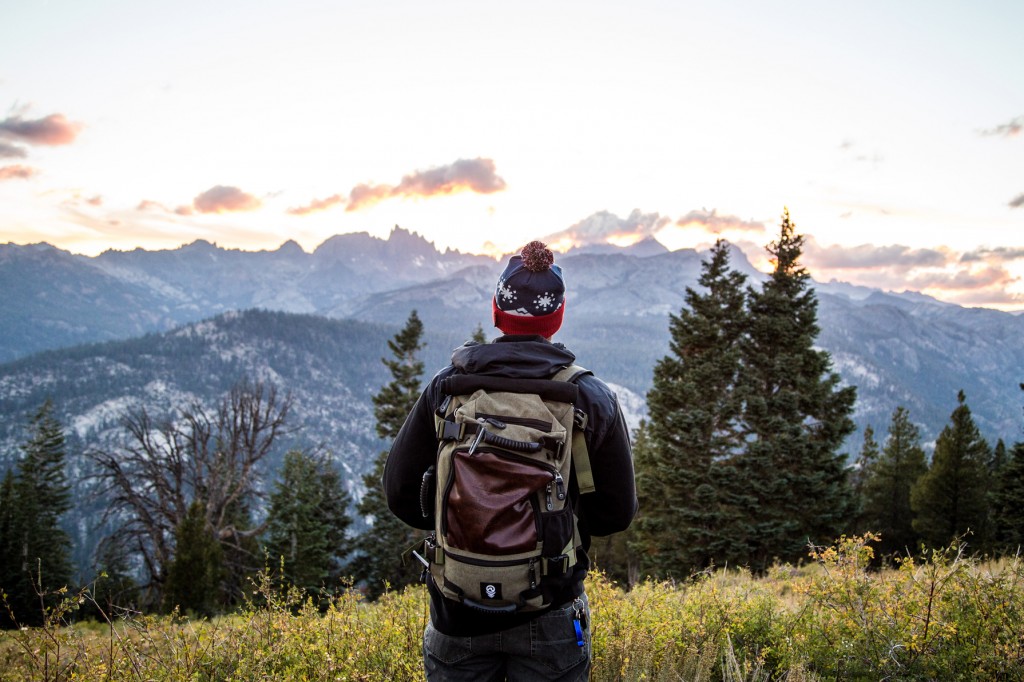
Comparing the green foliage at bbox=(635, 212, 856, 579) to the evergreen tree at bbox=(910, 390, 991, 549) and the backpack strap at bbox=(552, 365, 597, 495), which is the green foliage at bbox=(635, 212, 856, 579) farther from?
the backpack strap at bbox=(552, 365, 597, 495)

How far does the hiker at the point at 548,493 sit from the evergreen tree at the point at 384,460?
27.7m

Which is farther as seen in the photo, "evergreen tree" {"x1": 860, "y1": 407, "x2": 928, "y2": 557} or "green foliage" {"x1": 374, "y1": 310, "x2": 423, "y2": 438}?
"evergreen tree" {"x1": 860, "y1": 407, "x2": 928, "y2": 557}

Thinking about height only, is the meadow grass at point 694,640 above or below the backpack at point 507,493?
below

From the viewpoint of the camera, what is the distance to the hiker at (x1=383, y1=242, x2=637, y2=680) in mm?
2553

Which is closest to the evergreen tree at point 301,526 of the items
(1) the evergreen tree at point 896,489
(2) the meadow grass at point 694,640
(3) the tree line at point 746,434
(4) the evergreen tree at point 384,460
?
(4) the evergreen tree at point 384,460

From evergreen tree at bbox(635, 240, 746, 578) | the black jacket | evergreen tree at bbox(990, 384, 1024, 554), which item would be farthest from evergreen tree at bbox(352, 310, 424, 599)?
the black jacket

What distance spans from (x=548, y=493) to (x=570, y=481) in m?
0.31

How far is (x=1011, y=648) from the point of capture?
12.7 ft

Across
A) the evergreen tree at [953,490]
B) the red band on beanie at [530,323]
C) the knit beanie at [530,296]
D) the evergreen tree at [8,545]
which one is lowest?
the evergreen tree at [8,545]

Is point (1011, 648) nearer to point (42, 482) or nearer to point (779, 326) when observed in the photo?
point (779, 326)

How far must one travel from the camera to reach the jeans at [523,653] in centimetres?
255

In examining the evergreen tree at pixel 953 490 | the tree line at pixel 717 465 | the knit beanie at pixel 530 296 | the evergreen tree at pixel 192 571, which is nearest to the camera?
the knit beanie at pixel 530 296

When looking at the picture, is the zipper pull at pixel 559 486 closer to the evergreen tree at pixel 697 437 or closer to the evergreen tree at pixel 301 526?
the evergreen tree at pixel 697 437

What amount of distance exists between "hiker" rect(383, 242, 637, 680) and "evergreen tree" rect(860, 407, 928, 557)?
3477 centimetres
